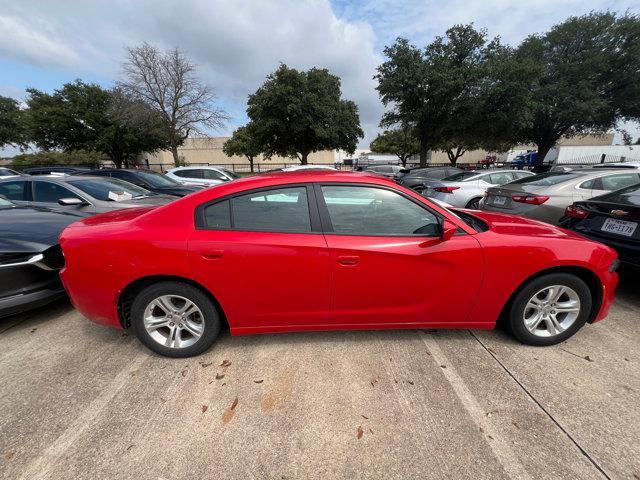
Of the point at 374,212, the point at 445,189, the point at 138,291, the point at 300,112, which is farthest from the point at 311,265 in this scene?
the point at 300,112

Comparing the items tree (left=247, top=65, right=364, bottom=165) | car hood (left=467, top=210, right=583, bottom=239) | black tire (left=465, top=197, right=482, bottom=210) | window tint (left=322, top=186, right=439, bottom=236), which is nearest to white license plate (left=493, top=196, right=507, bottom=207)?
black tire (left=465, top=197, right=482, bottom=210)

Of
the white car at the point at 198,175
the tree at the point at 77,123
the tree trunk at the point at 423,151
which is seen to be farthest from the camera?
the tree at the point at 77,123

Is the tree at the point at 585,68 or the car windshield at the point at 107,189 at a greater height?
the tree at the point at 585,68

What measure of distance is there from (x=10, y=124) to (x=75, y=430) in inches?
1926

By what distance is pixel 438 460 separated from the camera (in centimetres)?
173

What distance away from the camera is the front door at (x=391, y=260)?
2322mm

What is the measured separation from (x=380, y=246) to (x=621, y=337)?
2.59m

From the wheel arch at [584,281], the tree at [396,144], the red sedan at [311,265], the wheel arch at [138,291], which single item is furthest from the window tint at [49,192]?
the tree at [396,144]

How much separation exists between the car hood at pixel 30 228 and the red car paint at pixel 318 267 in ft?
2.47

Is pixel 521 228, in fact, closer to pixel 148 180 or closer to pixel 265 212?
pixel 265 212

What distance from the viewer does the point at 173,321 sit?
8.23ft

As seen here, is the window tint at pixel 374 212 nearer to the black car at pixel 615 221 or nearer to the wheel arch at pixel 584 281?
the wheel arch at pixel 584 281

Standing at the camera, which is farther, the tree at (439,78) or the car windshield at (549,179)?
the tree at (439,78)

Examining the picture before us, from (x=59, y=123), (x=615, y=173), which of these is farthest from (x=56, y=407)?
(x=59, y=123)
